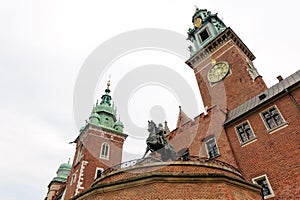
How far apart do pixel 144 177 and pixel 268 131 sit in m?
12.5

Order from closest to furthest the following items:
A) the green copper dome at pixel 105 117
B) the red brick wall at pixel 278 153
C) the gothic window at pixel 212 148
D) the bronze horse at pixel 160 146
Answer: the bronze horse at pixel 160 146
the red brick wall at pixel 278 153
the gothic window at pixel 212 148
the green copper dome at pixel 105 117

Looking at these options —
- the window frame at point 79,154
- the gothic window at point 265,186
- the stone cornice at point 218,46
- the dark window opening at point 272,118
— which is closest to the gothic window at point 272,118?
the dark window opening at point 272,118

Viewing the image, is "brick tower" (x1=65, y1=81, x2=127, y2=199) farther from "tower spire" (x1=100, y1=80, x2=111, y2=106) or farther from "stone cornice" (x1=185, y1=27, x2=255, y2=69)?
"stone cornice" (x1=185, y1=27, x2=255, y2=69)

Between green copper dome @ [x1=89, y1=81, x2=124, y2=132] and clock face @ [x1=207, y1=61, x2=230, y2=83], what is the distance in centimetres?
1734

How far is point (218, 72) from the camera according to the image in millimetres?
30984

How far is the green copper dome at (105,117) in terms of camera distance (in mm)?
34997

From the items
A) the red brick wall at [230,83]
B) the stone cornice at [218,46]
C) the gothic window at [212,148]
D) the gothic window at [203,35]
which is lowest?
the gothic window at [212,148]

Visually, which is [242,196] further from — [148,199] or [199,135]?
[199,135]

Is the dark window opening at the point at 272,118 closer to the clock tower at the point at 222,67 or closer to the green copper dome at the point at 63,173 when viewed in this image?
the clock tower at the point at 222,67

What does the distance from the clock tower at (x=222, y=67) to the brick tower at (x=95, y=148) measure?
15816 mm

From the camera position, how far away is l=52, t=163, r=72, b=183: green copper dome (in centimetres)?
4666

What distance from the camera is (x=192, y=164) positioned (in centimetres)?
1245

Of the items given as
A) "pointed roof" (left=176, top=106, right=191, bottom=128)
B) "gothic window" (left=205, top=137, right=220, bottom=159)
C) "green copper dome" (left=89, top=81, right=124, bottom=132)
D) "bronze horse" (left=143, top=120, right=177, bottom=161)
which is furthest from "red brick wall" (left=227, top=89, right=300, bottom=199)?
"green copper dome" (left=89, top=81, right=124, bottom=132)

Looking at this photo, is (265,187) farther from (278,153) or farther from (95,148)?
(95,148)
